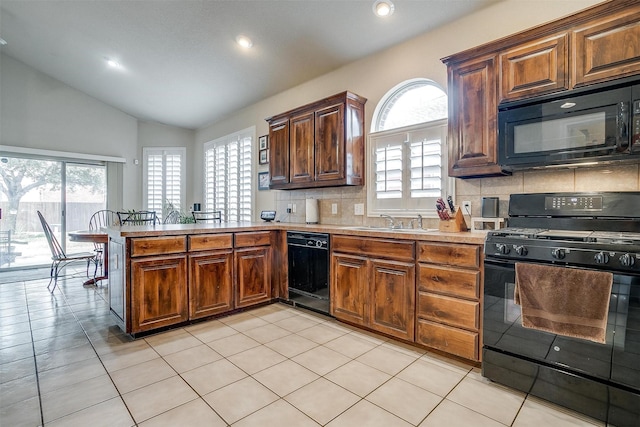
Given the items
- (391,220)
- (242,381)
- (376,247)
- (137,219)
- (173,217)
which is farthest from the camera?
(173,217)

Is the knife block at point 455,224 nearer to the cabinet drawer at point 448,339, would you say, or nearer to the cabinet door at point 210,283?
the cabinet drawer at point 448,339

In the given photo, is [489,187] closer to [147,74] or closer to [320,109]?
[320,109]

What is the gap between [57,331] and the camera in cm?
284

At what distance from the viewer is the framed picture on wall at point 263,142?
16.0 ft

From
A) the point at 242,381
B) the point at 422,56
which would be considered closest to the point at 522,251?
Result: the point at 242,381

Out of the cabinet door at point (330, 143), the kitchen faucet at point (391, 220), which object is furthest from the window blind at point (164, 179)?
the kitchen faucet at point (391, 220)

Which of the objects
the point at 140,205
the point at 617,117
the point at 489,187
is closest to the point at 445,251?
the point at 489,187

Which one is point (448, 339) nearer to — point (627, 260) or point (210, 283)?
point (627, 260)

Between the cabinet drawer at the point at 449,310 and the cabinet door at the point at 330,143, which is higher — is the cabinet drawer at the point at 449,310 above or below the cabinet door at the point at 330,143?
below

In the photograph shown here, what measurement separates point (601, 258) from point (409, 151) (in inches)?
73.0

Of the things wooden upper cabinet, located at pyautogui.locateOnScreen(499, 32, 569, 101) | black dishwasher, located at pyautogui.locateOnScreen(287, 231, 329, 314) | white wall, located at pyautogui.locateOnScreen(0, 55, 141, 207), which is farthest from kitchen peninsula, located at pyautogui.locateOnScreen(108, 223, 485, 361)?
white wall, located at pyautogui.locateOnScreen(0, 55, 141, 207)

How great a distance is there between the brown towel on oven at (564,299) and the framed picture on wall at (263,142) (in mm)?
3885

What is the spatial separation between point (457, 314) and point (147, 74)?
5.31 metres

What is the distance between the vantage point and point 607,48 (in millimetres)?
1861
